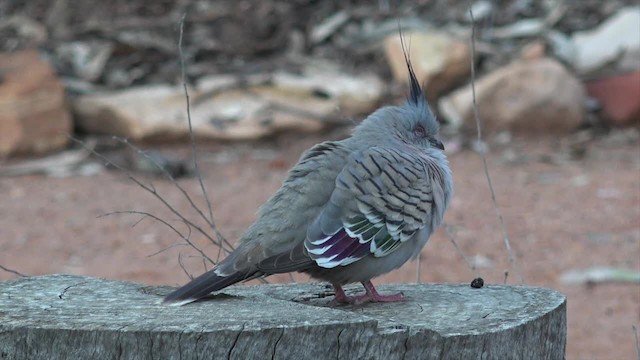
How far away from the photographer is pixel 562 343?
382 centimetres

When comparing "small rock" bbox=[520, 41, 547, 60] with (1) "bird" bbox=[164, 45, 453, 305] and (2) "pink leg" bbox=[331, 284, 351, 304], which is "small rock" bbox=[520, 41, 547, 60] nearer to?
(1) "bird" bbox=[164, 45, 453, 305]

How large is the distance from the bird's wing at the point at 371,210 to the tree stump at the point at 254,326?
0.26 m

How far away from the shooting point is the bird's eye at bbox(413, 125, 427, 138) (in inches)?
193

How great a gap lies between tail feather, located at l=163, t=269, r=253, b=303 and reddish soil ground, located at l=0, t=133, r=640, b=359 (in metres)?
3.41

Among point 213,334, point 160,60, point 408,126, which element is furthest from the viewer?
point 160,60

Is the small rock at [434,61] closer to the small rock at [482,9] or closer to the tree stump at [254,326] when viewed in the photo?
the small rock at [482,9]

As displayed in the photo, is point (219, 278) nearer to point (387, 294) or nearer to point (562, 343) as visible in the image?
point (387, 294)

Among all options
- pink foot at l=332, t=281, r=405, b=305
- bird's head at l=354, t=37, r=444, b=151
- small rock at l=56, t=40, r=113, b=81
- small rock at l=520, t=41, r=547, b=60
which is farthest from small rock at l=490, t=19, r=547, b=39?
pink foot at l=332, t=281, r=405, b=305

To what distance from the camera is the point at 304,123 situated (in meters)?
11.6

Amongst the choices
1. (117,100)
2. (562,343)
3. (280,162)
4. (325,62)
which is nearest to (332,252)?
(562,343)

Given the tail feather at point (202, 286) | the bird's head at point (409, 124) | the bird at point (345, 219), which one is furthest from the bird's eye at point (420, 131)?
the tail feather at point (202, 286)

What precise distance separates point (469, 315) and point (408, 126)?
130cm

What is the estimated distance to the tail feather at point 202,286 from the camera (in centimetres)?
Answer: 369

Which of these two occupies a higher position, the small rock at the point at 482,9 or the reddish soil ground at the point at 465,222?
the small rock at the point at 482,9
